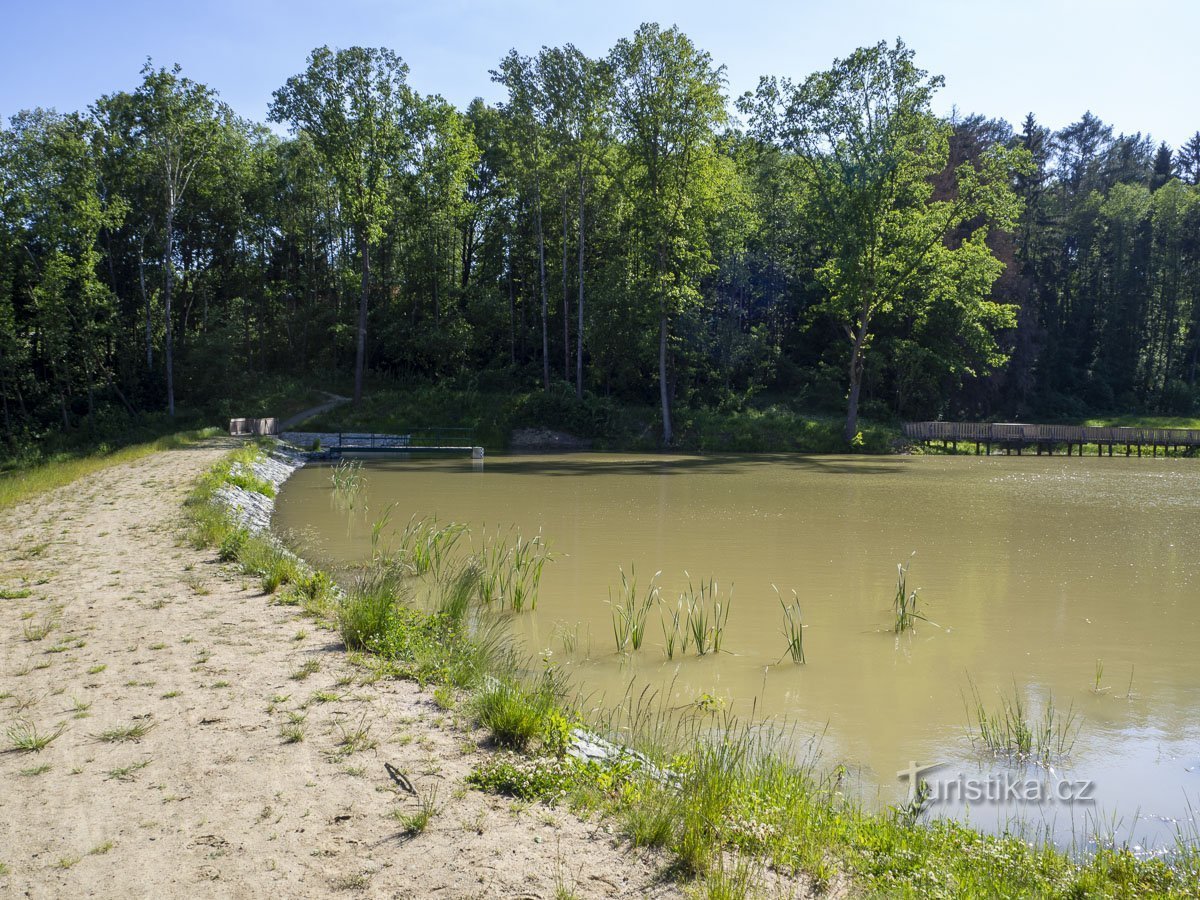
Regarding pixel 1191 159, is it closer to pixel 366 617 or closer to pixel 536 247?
pixel 536 247

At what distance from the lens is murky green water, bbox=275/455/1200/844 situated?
6.15m

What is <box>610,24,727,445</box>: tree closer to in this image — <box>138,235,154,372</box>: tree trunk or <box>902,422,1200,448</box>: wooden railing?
<box>902,422,1200,448</box>: wooden railing

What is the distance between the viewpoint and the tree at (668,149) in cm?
3475

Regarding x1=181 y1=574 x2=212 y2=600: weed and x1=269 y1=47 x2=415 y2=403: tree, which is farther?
x1=269 y1=47 x2=415 y2=403: tree

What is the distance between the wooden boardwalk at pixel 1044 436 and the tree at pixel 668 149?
13.1m

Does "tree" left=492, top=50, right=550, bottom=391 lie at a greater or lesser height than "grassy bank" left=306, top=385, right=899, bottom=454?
greater

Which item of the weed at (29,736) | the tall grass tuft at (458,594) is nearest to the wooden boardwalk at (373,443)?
the tall grass tuft at (458,594)

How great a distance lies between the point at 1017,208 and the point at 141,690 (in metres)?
39.1

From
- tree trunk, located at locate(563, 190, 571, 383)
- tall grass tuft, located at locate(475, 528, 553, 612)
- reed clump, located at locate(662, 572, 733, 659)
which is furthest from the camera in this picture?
tree trunk, located at locate(563, 190, 571, 383)

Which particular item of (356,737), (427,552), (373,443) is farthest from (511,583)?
(373,443)

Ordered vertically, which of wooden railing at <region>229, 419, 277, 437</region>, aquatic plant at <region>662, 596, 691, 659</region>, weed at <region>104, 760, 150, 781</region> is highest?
wooden railing at <region>229, 419, 277, 437</region>

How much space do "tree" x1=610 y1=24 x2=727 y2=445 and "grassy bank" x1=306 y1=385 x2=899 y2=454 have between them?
62.3 inches

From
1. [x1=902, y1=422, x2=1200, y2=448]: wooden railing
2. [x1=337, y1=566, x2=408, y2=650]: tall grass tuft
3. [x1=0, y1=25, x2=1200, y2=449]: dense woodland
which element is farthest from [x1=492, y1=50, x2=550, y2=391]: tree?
[x1=337, y1=566, x2=408, y2=650]: tall grass tuft

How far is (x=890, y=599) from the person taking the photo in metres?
10.7
